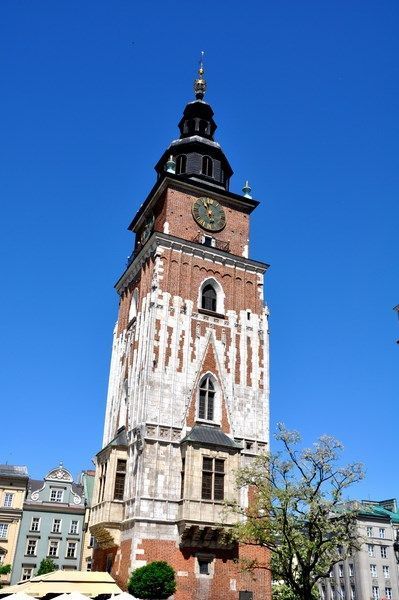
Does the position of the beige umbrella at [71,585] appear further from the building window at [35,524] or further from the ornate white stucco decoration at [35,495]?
the ornate white stucco decoration at [35,495]

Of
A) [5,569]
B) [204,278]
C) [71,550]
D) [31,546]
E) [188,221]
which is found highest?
[188,221]

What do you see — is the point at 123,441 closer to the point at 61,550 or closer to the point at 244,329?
the point at 244,329

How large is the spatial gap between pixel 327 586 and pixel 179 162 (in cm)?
5734

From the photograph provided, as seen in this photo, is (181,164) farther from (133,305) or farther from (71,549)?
(71,549)

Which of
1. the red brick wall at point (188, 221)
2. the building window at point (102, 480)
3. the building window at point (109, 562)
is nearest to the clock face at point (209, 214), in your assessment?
the red brick wall at point (188, 221)

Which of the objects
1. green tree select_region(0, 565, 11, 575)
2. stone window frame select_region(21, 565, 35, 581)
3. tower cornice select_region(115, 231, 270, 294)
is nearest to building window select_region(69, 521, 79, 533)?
stone window frame select_region(21, 565, 35, 581)

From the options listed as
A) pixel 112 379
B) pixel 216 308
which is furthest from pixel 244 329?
pixel 112 379

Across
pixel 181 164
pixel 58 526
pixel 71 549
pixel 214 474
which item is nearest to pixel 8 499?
pixel 58 526

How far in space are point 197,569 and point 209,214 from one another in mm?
23016

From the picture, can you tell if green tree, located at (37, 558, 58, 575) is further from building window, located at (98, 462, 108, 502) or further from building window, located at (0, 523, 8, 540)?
building window, located at (98, 462, 108, 502)

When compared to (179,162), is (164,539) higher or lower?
lower

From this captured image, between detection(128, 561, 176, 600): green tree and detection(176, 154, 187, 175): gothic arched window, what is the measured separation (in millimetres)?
27344

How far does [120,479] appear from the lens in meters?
34.4

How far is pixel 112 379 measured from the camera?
137 feet
